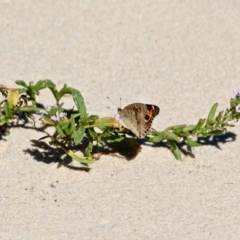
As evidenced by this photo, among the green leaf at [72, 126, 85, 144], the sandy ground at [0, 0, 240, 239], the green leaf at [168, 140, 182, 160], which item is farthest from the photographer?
the green leaf at [168, 140, 182, 160]

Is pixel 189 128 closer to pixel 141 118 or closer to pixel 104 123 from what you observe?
pixel 141 118

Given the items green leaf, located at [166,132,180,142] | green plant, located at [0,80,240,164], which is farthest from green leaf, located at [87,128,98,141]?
green leaf, located at [166,132,180,142]

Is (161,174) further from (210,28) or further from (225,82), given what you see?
(210,28)

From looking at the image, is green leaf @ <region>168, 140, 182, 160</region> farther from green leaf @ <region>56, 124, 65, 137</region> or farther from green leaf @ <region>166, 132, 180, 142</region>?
green leaf @ <region>56, 124, 65, 137</region>

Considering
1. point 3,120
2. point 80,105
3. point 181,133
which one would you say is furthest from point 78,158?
point 181,133

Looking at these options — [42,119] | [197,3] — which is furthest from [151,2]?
[42,119]
